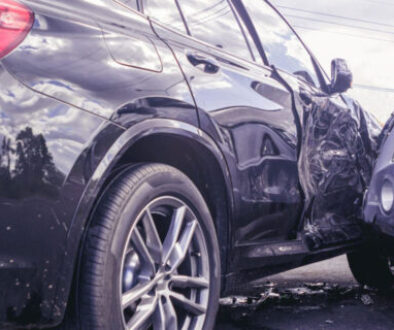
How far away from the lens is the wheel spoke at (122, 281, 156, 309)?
8.04 feet

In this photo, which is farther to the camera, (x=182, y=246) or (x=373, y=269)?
(x=373, y=269)

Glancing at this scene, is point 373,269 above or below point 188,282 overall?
below

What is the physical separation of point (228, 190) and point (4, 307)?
1.27 m

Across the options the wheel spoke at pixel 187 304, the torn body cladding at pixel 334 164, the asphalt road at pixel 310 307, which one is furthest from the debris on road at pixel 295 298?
the wheel spoke at pixel 187 304

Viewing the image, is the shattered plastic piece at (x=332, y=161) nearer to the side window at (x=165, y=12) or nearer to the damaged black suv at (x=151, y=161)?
the damaged black suv at (x=151, y=161)

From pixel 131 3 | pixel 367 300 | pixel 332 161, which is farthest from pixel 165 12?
pixel 367 300

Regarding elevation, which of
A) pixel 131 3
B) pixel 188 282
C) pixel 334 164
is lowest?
pixel 188 282

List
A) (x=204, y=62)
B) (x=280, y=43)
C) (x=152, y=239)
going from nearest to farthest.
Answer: (x=152, y=239) < (x=204, y=62) < (x=280, y=43)

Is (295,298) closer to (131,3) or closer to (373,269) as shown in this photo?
(373,269)

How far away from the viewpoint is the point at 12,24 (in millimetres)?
2135

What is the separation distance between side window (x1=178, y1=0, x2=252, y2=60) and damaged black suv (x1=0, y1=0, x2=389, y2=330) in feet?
0.03

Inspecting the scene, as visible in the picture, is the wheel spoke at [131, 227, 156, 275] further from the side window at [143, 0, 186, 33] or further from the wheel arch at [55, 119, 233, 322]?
the side window at [143, 0, 186, 33]

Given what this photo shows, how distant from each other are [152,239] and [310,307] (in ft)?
Answer: 7.00

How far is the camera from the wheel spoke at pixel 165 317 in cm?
263
